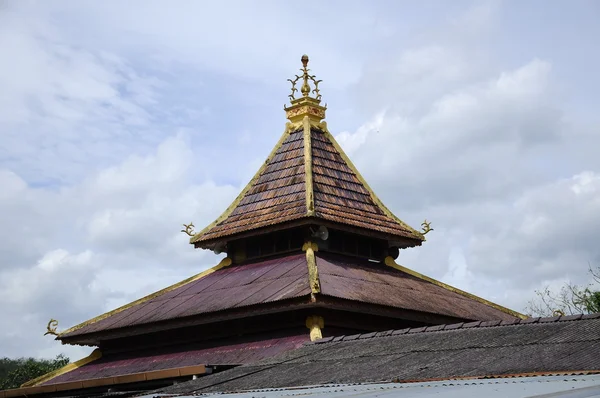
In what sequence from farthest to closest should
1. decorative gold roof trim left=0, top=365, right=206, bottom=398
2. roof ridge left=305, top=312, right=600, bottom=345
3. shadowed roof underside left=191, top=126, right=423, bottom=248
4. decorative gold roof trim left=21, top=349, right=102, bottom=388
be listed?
decorative gold roof trim left=21, top=349, right=102, bottom=388 < shadowed roof underside left=191, top=126, right=423, bottom=248 < decorative gold roof trim left=0, top=365, right=206, bottom=398 < roof ridge left=305, top=312, right=600, bottom=345

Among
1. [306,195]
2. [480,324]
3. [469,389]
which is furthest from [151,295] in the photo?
[469,389]

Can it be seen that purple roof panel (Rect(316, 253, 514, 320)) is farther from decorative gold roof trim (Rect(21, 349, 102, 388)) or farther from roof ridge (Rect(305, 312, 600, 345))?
decorative gold roof trim (Rect(21, 349, 102, 388))

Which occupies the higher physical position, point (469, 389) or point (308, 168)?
point (308, 168)

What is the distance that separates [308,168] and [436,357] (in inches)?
504

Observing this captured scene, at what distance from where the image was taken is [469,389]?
10125mm

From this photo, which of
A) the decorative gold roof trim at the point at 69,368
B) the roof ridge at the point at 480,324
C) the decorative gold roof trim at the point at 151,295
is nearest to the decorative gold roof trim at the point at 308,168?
the decorative gold roof trim at the point at 151,295

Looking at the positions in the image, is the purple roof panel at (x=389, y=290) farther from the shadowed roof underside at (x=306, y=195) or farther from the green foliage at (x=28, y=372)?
the green foliage at (x=28, y=372)

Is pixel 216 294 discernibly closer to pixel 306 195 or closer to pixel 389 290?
pixel 306 195

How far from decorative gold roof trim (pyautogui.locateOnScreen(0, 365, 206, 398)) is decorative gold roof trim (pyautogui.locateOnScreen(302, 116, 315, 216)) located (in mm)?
6186

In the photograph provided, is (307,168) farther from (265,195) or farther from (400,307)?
(400,307)

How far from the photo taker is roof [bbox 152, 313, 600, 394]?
39.6 feet

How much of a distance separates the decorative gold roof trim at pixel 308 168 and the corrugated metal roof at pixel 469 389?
11.2 m

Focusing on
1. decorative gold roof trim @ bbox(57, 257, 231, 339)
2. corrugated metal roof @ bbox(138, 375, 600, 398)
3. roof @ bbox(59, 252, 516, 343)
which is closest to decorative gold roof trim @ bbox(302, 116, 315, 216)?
roof @ bbox(59, 252, 516, 343)

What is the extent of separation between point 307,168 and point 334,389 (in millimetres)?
14157
